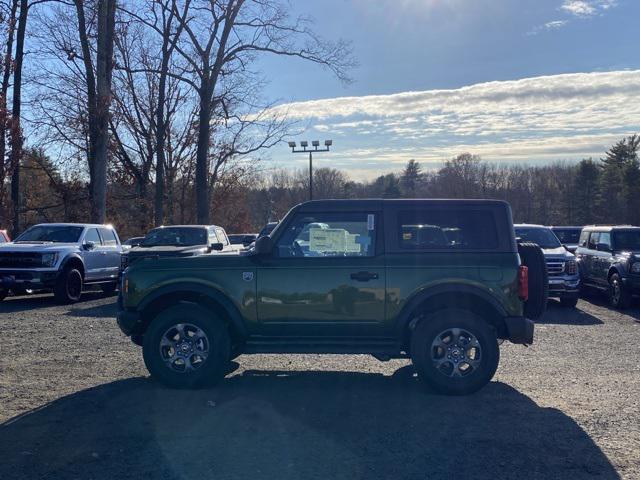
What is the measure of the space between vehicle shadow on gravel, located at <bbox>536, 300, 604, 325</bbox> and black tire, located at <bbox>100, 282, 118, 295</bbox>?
10847 mm

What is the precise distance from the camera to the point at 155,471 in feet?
15.5

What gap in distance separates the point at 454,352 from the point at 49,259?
435 inches

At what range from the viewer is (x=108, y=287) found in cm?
1747

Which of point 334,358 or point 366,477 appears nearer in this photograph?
point 366,477

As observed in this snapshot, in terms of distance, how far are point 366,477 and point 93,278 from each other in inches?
516

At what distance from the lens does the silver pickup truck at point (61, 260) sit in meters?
14.6

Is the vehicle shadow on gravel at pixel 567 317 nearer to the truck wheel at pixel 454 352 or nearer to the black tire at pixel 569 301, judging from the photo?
the black tire at pixel 569 301

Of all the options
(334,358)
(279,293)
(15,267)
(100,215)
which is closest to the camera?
(279,293)

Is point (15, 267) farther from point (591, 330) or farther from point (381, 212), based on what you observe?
point (591, 330)

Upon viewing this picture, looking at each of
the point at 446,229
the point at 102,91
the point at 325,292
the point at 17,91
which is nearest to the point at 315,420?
the point at 325,292

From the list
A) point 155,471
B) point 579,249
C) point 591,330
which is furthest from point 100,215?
point 155,471

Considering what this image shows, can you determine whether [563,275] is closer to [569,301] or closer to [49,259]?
[569,301]

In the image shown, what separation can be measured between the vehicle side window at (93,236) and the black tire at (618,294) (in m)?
12.6

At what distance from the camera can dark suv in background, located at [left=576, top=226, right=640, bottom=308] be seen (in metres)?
14.1
